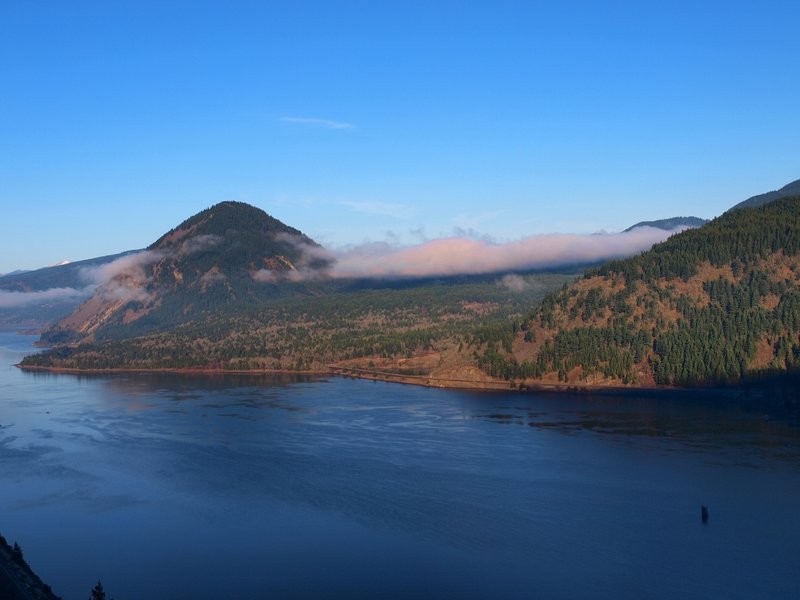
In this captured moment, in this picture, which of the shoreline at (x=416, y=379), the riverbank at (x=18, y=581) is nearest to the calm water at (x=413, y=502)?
the riverbank at (x=18, y=581)

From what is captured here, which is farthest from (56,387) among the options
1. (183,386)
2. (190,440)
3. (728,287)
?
(728,287)

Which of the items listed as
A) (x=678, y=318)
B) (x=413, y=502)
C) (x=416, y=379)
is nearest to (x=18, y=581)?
(x=413, y=502)

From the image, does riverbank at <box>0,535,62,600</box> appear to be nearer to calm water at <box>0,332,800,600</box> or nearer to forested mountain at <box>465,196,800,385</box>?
calm water at <box>0,332,800,600</box>

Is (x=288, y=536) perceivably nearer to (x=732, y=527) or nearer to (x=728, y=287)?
(x=732, y=527)

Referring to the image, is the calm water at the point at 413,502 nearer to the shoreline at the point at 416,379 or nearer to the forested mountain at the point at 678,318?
the shoreline at the point at 416,379

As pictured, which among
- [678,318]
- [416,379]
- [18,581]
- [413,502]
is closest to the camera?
[18,581]

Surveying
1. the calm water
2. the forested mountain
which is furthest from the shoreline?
the calm water

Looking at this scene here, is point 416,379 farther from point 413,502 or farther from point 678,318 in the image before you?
point 413,502
